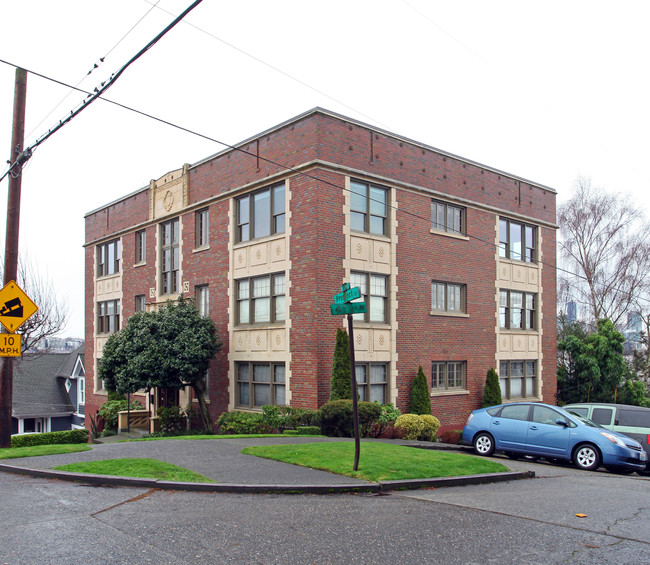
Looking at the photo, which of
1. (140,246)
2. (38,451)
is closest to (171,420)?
(140,246)

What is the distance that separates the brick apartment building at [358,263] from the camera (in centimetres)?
2052

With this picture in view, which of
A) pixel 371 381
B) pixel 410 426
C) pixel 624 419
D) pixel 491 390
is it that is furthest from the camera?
pixel 491 390

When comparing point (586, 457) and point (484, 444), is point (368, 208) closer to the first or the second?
point (484, 444)

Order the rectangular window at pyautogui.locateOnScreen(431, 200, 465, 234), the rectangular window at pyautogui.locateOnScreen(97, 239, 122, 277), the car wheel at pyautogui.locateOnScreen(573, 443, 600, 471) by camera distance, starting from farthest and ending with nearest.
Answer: the rectangular window at pyautogui.locateOnScreen(97, 239, 122, 277), the rectangular window at pyautogui.locateOnScreen(431, 200, 465, 234), the car wheel at pyautogui.locateOnScreen(573, 443, 600, 471)

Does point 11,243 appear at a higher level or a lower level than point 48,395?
higher

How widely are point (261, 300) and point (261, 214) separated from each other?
2901 mm

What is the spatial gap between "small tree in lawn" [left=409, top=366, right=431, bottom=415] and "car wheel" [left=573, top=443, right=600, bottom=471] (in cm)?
706

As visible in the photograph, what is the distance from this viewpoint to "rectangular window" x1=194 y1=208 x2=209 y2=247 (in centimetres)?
2530

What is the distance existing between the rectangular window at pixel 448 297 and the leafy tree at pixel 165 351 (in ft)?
25.7

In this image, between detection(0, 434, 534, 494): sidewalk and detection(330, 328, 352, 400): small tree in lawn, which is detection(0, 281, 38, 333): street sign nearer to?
detection(0, 434, 534, 494): sidewalk

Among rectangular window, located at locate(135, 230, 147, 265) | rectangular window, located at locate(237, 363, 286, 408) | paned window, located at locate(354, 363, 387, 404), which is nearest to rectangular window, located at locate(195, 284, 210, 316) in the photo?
rectangular window, located at locate(237, 363, 286, 408)

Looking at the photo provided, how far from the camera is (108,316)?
32469mm

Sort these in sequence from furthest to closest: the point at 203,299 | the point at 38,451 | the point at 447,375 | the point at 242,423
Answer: the point at 203,299
the point at 447,375
the point at 242,423
the point at 38,451

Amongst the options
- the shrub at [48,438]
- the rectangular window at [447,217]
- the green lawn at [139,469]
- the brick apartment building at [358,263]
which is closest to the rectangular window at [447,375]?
the brick apartment building at [358,263]
